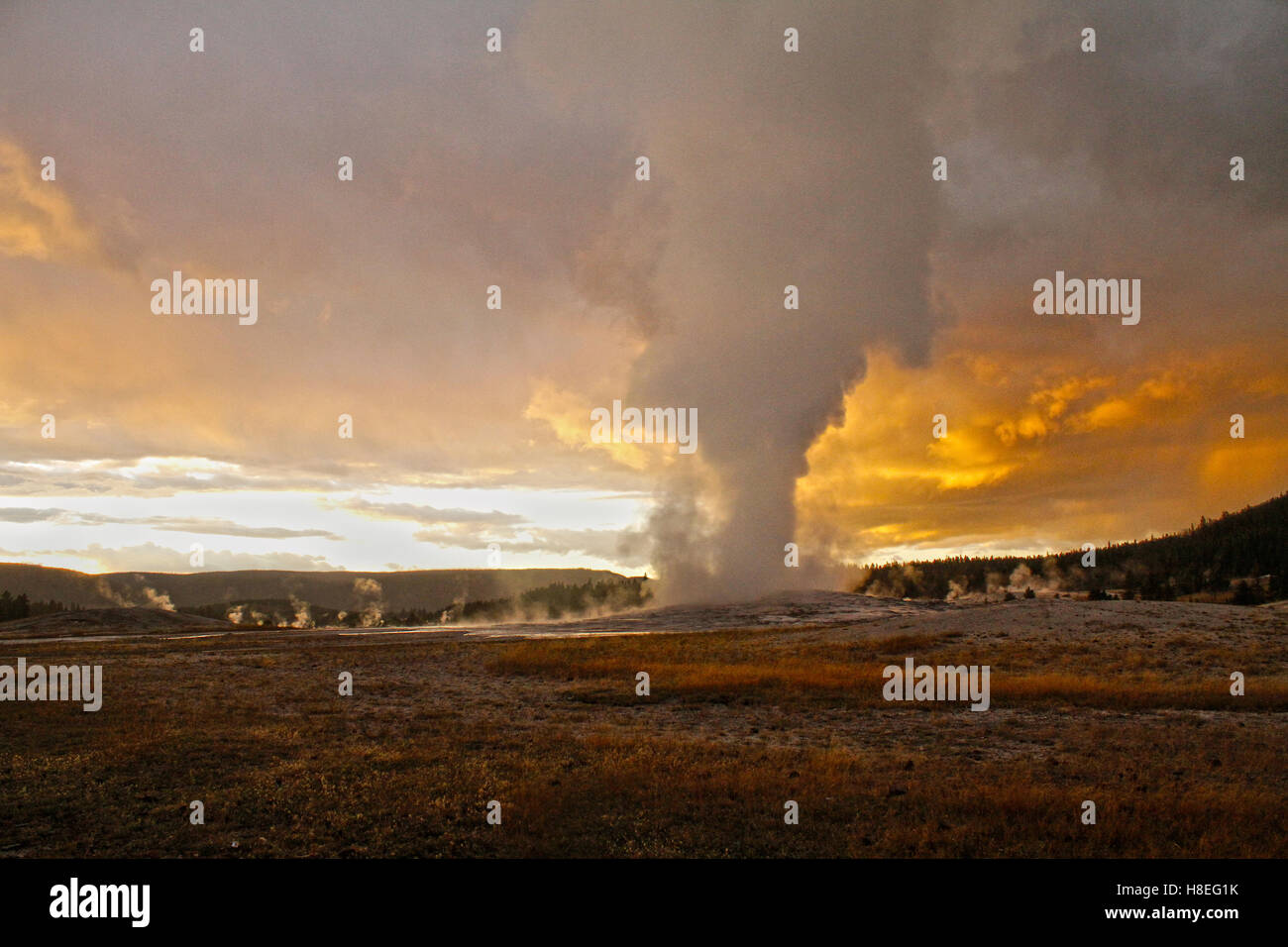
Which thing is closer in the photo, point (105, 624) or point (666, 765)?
point (666, 765)

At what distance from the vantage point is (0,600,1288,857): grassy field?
11.1 metres

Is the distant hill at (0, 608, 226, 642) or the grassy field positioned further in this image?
the distant hill at (0, 608, 226, 642)

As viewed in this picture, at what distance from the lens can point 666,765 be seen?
52.7ft

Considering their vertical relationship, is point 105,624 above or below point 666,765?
below

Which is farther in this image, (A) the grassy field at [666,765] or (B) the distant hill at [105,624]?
(B) the distant hill at [105,624]

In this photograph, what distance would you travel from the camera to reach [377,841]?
1095 cm

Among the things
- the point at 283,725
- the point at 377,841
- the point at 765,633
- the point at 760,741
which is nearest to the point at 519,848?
the point at 377,841

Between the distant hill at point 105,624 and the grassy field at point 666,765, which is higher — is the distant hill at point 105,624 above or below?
below

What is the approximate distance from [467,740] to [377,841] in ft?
28.5

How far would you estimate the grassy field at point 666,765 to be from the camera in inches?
438

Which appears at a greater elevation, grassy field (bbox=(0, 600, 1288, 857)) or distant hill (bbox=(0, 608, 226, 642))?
grassy field (bbox=(0, 600, 1288, 857))
